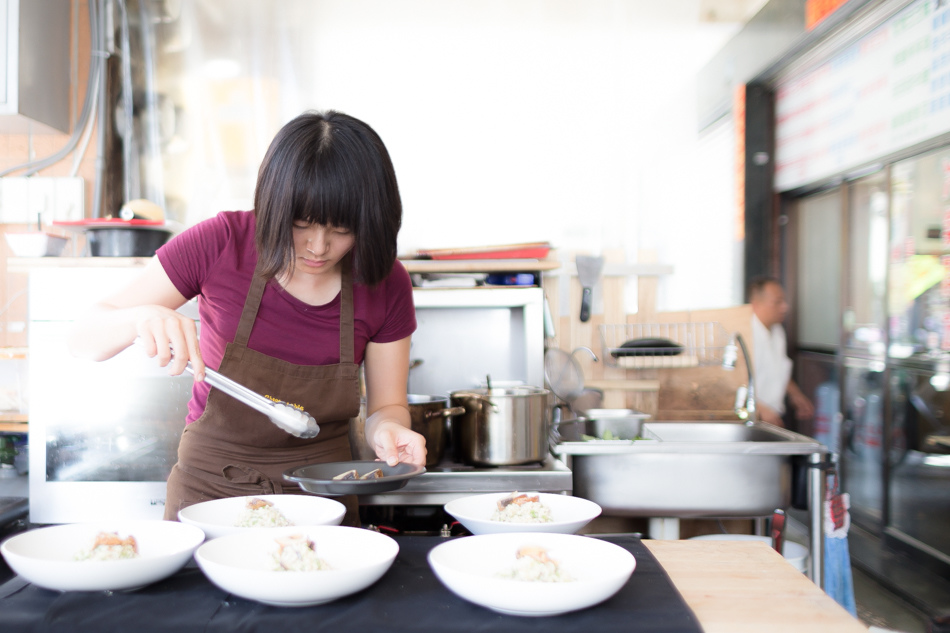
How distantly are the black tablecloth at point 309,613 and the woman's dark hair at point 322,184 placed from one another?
0.65m

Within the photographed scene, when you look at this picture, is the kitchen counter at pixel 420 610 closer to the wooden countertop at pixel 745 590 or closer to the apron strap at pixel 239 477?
the wooden countertop at pixel 745 590

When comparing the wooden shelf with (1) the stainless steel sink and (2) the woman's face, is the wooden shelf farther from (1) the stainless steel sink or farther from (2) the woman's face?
(2) the woman's face

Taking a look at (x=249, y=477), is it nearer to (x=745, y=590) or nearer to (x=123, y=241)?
(x=745, y=590)

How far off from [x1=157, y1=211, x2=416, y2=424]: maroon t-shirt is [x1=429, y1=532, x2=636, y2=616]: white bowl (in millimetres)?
687

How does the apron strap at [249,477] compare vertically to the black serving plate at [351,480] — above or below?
below

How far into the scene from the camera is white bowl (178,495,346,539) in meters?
1.17

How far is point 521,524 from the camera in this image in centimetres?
114

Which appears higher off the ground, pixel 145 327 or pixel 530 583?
pixel 145 327

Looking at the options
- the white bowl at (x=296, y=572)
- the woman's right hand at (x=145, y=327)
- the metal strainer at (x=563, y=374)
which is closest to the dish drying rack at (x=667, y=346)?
the metal strainer at (x=563, y=374)

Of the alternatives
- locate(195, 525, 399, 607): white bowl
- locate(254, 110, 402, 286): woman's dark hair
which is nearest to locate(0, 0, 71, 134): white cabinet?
locate(254, 110, 402, 286): woman's dark hair

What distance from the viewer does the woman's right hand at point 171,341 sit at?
3.84ft

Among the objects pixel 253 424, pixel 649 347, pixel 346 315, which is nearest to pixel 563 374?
pixel 649 347

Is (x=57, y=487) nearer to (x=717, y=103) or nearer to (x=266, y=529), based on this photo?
(x=266, y=529)

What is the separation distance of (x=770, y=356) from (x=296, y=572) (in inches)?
134
